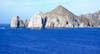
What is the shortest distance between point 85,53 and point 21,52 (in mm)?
18608

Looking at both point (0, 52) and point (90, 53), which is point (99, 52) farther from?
point (0, 52)

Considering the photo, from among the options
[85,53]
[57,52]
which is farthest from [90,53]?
[57,52]

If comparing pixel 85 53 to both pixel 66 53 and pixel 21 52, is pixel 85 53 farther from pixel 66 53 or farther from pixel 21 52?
pixel 21 52

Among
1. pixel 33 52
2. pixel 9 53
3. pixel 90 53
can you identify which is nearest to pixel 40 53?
pixel 33 52

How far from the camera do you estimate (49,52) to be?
298 feet

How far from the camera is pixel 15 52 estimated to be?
294 feet

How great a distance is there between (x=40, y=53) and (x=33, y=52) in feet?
8.22

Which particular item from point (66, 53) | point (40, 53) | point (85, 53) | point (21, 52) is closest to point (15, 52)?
point (21, 52)

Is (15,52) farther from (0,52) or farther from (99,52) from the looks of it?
(99,52)

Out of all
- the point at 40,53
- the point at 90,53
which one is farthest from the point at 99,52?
the point at 40,53

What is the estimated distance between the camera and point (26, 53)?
87.4 metres

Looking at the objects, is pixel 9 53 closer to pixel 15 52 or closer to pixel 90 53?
pixel 15 52

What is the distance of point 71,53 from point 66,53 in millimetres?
1513

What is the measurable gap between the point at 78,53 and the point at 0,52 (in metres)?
23.2
